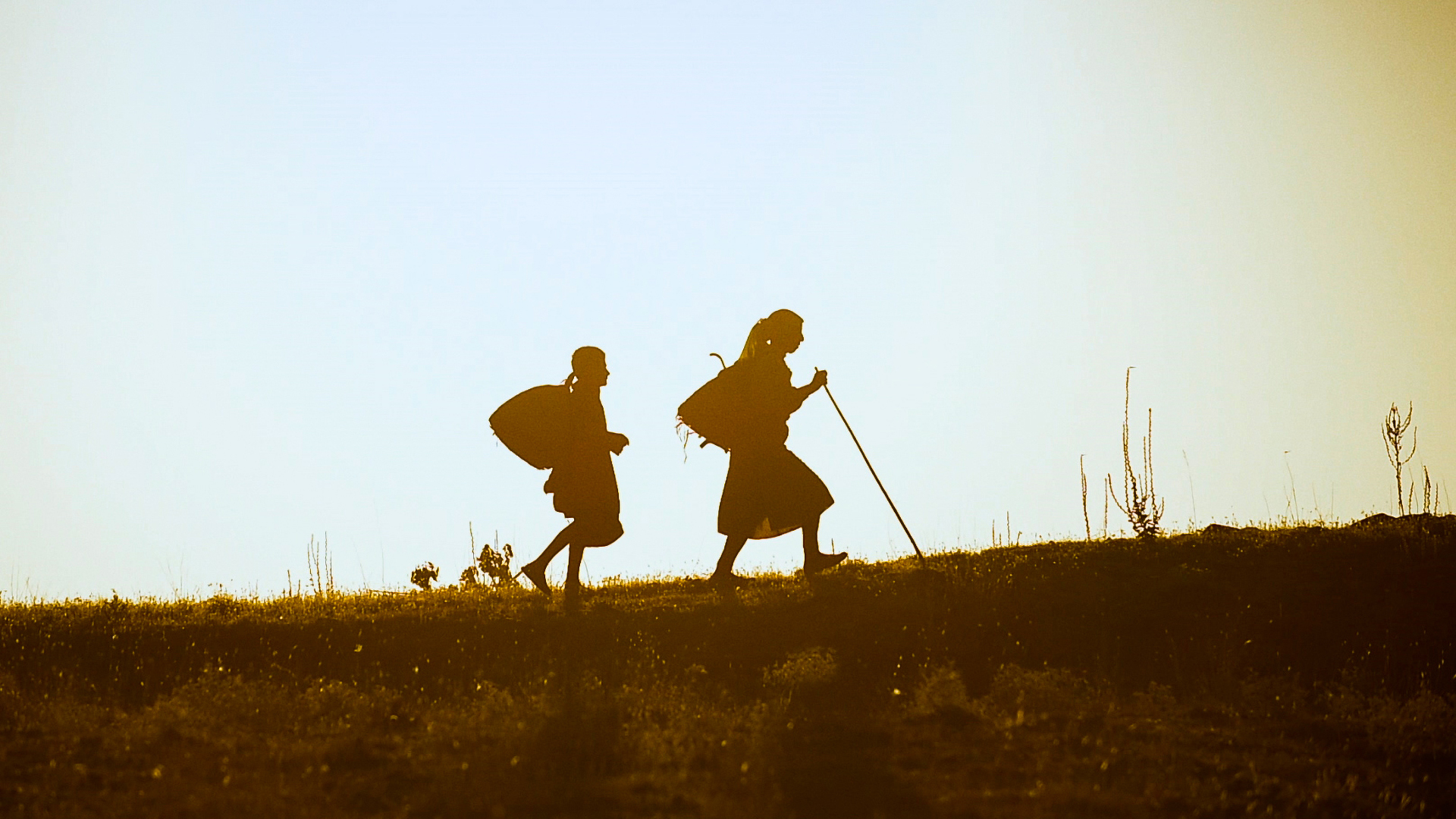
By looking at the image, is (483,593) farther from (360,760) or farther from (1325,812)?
(1325,812)

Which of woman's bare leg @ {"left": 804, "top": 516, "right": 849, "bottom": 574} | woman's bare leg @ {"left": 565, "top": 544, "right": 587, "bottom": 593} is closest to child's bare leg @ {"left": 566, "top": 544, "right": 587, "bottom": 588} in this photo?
woman's bare leg @ {"left": 565, "top": 544, "right": 587, "bottom": 593}

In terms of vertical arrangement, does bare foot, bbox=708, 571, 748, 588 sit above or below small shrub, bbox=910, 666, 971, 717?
above

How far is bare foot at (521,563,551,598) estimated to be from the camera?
12062mm

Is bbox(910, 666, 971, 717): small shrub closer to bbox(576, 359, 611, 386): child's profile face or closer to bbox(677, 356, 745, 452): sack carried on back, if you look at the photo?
bbox(677, 356, 745, 452): sack carried on back

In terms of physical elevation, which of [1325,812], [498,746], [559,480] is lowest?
[1325,812]

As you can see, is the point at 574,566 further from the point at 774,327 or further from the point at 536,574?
the point at 774,327

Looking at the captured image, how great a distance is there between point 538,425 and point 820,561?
3084 mm

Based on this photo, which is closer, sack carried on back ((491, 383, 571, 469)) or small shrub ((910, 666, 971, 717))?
small shrub ((910, 666, 971, 717))

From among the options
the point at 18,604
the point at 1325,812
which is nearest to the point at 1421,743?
the point at 1325,812

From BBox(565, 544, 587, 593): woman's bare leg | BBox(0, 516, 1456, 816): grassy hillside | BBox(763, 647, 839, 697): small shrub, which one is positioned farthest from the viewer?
BBox(565, 544, 587, 593): woman's bare leg

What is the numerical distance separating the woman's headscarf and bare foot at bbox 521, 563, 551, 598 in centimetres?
302

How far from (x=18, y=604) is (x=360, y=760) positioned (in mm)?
7387

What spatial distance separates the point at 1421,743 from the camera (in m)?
8.00

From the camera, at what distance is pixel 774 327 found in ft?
41.8
